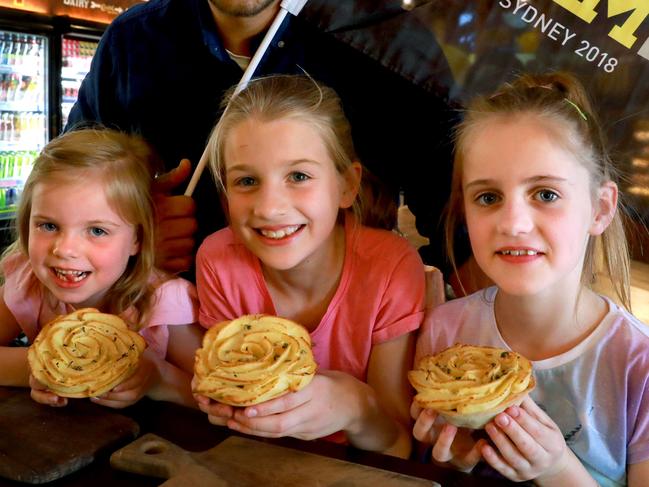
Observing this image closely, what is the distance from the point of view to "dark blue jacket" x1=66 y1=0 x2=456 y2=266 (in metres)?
1.77

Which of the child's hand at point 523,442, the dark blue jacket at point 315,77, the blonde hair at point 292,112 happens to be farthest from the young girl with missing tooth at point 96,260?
the child's hand at point 523,442

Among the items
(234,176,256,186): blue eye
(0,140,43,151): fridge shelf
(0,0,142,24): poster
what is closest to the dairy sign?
(234,176,256,186): blue eye

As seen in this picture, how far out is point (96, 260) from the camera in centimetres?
161

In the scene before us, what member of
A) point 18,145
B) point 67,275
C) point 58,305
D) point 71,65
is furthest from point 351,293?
point 71,65

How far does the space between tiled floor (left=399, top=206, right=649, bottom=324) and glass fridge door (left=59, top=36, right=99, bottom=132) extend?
297 centimetres

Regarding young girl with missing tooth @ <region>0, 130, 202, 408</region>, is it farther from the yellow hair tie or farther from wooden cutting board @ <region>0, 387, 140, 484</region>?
the yellow hair tie

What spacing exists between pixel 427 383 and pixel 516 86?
0.74 meters

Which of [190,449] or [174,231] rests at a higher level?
[174,231]

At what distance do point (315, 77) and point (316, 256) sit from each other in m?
0.63

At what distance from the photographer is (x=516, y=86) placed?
4.90 feet

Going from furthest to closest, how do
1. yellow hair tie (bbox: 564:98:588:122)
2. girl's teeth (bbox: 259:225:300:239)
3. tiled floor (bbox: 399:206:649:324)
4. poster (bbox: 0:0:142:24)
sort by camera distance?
tiled floor (bbox: 399:206:649:324), poster (bbox: 0:0:142:24), girl's teeth (bbox: 259:225:300:239), yellow hair tie (bbox: 564:98:588:122)

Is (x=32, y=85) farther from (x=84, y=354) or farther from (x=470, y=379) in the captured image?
Result: (x=470, y=379)

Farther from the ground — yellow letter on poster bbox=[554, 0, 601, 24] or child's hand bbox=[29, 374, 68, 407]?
yellow letter on poster bbox=[554, 0, 601, 24]

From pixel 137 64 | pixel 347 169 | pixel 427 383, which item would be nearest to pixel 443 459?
pixel 427 383
